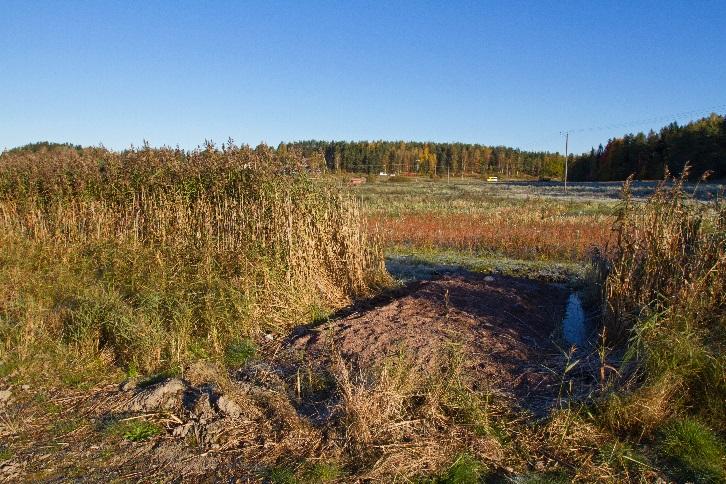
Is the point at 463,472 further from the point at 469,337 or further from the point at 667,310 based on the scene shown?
the point at 667,310

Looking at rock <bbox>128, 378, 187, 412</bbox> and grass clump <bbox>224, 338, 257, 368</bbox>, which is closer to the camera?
rock <bbox>128, 378, 187, 412</bbox>

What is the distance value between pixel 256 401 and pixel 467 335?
2.39m

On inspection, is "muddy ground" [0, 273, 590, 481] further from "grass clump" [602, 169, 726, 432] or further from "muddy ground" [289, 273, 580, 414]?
"grass clump" [602, 169, 726, 432]

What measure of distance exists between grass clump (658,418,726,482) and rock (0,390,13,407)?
5526 mm

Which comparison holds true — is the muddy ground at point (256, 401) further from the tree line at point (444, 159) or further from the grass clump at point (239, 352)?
the tree line at point (444, 159)

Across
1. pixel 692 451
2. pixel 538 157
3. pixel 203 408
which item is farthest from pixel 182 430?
pixel 538 157

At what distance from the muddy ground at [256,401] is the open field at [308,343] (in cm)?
2

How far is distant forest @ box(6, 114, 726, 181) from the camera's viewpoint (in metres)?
51.7

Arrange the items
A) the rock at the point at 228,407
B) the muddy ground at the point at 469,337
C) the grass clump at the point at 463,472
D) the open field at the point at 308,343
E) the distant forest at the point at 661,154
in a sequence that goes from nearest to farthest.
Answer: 1. the grass clump at the point at 463,472
2. the open field at the point at 308,343
3. the rock at the point at 228,407
4. the muddy ground at the point at 469,337
5. the distant forest at the point at 661,154

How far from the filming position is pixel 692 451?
3.70 meters

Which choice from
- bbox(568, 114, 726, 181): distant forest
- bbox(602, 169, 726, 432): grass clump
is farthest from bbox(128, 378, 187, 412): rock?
bbox(568, 114, 726, 181): distant forest

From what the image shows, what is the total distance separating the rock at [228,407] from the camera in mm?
4309

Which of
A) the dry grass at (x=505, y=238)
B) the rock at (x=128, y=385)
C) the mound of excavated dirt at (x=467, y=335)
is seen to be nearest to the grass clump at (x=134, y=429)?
the rock at (x=128, y=385)

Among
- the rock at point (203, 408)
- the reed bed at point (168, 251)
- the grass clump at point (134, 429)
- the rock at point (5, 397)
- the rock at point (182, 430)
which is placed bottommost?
Answer: the rock at point (5, 397)
